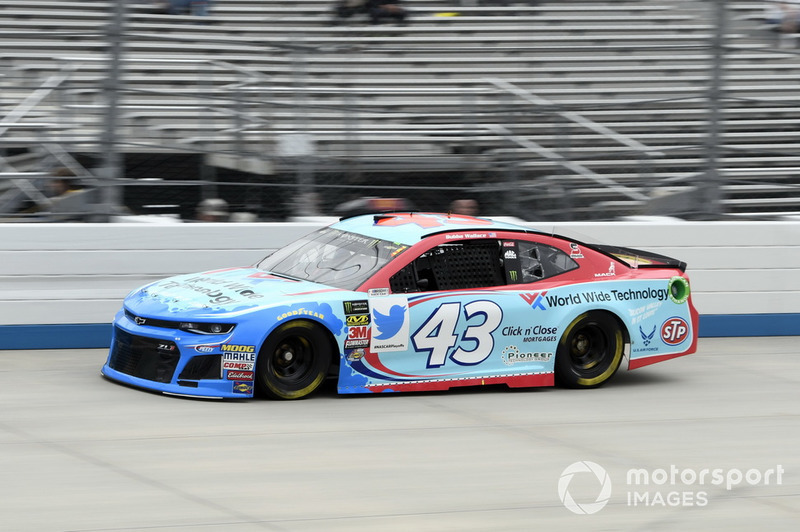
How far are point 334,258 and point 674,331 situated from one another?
277 centimetres

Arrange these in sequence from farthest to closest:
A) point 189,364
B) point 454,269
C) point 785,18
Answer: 1. point 785,18
2. point 454,269
3. point 189,364

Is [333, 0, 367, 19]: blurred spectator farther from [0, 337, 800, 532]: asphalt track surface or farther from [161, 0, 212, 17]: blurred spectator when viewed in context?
[0, 337, 800, 532]: asphalt track surface

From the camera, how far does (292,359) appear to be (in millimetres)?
7559

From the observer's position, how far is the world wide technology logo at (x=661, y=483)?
554 centimetres

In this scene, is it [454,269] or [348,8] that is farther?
[348,8]

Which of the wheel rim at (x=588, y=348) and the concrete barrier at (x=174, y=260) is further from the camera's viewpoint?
the concrete barrier at (x=174, y=260)

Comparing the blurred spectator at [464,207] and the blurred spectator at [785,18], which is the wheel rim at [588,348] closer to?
the blurred spectator at [464,207]

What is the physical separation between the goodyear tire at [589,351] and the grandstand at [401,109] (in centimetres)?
261

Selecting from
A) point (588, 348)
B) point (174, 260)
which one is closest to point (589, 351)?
point (588, 348)

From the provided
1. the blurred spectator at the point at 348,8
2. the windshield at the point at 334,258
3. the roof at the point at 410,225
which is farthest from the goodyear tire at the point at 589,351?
the blurred spectator at the point at 348,8

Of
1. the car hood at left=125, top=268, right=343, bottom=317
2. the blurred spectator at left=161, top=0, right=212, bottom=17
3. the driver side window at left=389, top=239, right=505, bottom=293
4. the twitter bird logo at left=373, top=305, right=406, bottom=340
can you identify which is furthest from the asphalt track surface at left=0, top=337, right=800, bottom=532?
the blurred spectator at left=161, top=0, right=212, bottom=17

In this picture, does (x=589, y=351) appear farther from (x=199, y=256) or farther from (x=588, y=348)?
(x=199, y=256)

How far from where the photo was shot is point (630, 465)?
6.29 meters

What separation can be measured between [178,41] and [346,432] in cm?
545
